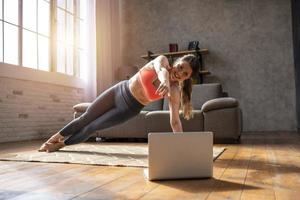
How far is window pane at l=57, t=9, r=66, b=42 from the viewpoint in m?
5.06

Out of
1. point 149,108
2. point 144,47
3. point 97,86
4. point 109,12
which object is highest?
point 109,12

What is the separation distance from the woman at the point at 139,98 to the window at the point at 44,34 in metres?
1.88

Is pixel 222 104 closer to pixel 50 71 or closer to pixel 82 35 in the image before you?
pixel 50 71

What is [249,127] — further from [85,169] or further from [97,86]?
[85,169]

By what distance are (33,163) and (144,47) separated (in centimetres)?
481

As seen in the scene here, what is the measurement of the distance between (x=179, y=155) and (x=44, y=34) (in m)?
3.79

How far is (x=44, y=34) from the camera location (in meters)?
4.77

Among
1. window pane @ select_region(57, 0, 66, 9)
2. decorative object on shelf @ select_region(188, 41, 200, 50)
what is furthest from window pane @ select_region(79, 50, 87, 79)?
decorative object on shelf @ select_region(188, 41, 200, 50)

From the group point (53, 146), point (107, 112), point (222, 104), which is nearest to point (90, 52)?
point (222, 104)

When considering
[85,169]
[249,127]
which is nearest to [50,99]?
[85,169]

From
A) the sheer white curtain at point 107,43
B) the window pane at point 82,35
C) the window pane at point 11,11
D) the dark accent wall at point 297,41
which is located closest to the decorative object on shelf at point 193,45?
the sheer white curtain at point 107,43

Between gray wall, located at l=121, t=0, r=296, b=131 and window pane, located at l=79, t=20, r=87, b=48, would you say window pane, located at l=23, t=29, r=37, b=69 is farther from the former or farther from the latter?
gray wall, located at l=121, t=0, r=296, b=131

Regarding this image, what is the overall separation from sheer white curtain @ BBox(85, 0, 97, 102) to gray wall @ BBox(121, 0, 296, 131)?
1.29 metres

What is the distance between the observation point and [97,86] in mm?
5680
